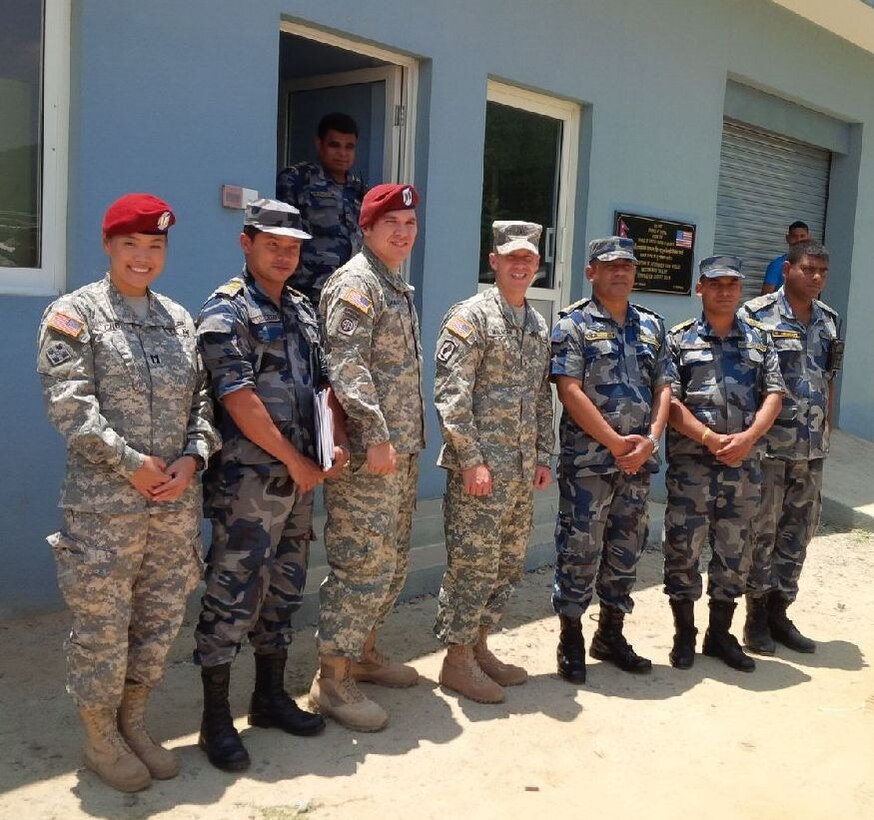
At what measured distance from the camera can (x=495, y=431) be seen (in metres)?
3.62

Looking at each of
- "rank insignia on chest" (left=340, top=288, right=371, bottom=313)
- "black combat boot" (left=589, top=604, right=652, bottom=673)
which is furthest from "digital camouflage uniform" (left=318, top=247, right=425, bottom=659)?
"black combat boot" (left=589, top=604, right=652, bottom=673)

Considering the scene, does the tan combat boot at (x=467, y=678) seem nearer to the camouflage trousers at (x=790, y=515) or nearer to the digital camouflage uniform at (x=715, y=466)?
the digital camouflage uniform at (x=715, y=466)

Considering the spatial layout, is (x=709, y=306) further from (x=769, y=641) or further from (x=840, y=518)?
(x=840, y=518)

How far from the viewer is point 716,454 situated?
4.08 metres

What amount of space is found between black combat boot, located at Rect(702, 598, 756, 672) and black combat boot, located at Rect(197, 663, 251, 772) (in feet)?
7.24

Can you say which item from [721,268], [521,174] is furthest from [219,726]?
[521,174]

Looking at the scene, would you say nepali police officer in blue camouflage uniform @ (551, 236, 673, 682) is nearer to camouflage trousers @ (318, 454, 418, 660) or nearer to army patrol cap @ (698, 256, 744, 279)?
army patrol cap @ (698, 256, 744, 279)

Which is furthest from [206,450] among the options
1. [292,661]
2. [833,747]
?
[833,747]

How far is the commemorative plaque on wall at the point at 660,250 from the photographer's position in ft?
22.1

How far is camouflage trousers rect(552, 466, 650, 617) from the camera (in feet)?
12.7

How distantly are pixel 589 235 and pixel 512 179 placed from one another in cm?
67

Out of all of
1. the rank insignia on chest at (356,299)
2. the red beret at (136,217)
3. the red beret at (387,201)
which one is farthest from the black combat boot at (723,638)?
the red beret at (136,217)

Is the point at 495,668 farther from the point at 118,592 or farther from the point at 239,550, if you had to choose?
the point at 118,592

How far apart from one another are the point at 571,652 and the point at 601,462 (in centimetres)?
80
